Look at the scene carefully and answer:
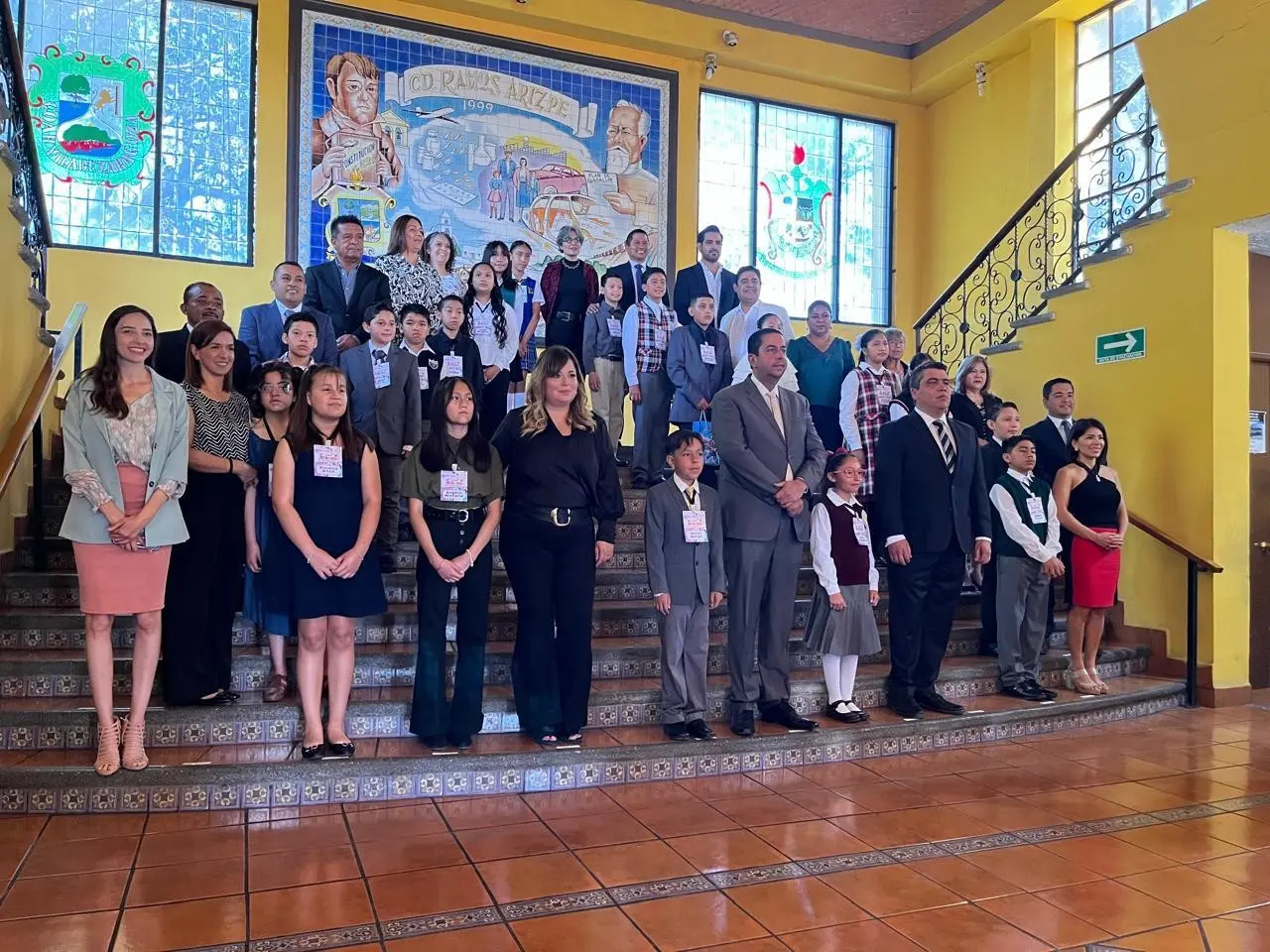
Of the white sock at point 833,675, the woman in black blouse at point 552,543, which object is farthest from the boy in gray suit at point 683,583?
the white sock at point 833,675

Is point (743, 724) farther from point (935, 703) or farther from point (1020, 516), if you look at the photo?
point (1020, 516)

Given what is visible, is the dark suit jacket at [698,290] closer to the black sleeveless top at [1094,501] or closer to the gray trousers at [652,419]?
the gray trousers at [652,419]

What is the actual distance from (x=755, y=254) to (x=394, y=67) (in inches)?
164

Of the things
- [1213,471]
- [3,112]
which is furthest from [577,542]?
[1213,471]

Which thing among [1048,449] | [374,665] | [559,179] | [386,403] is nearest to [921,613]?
[1048,449]

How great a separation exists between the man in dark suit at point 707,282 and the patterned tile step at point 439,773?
296 centimetres

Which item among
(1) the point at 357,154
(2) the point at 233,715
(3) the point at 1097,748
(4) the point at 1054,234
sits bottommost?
(3) the point at 1097,748

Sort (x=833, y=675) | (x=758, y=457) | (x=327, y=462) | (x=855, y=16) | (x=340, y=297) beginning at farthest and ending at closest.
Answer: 1. (x=855, y=16)
2. (x=340, y=297)
3. (x=833, y=675)
4. (x=758, y=457)
5. (x=327, y=462)

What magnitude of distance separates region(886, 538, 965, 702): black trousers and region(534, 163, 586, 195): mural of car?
6142mm

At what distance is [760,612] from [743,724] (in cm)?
52

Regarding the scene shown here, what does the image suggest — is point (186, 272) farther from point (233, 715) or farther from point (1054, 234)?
point (1054, 234)

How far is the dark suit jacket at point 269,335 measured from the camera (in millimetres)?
4914

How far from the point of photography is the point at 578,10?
9.26 m

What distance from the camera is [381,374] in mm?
4934
